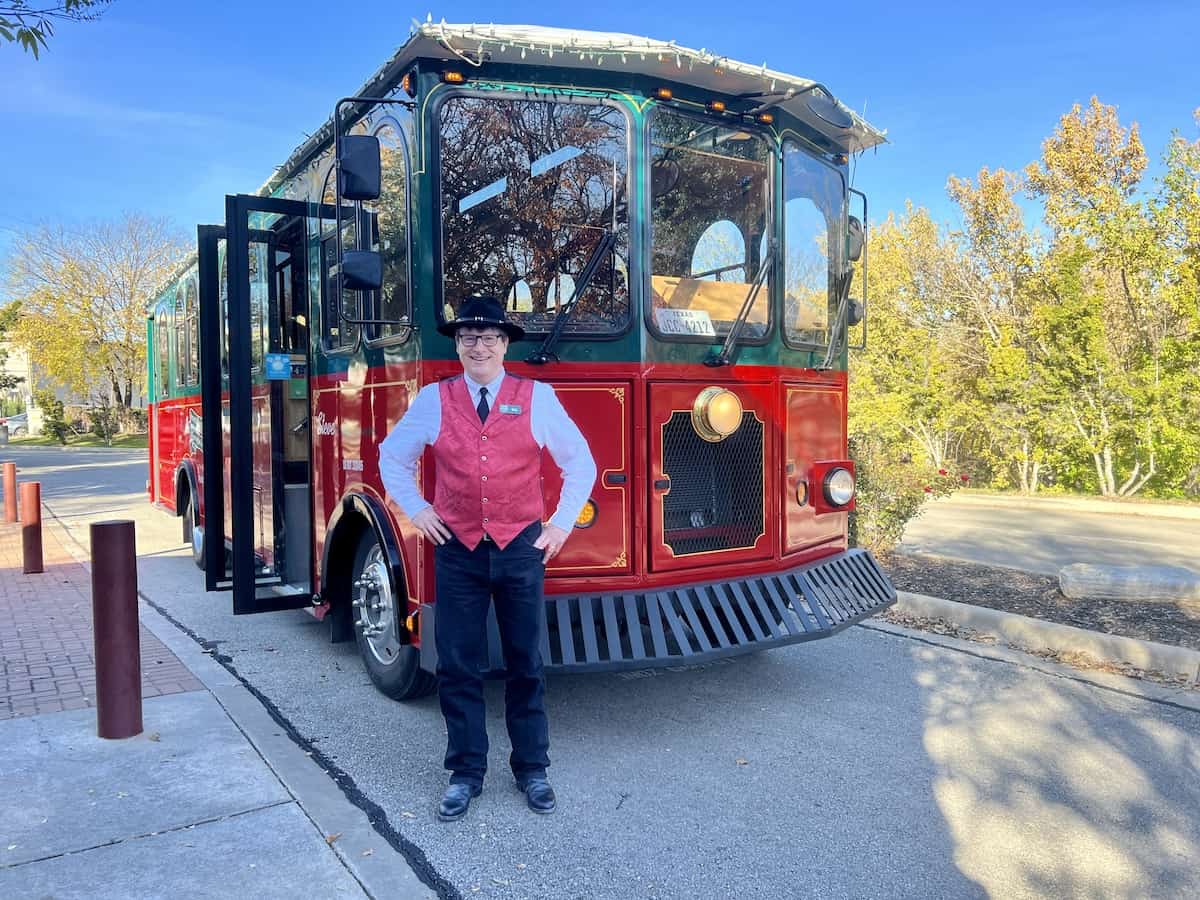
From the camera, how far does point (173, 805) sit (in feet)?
10.9

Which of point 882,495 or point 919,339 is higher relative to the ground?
point 919,339

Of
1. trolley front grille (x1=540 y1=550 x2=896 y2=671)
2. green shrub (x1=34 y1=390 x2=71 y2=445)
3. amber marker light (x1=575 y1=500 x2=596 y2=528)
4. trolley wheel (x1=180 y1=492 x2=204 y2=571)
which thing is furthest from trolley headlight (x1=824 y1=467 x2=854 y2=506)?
green shrub (x1=34 y1=390 x2=71 y2=445)

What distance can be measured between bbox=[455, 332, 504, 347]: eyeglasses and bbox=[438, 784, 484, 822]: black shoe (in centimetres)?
165

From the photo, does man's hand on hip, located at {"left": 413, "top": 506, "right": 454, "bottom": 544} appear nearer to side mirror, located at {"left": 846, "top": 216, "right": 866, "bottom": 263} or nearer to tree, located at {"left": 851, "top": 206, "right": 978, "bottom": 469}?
side mirror, located at {"left": 846, "top": 216, "right": 866, "bottom": 263}

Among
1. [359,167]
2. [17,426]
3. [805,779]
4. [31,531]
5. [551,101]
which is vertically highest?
[551,101]

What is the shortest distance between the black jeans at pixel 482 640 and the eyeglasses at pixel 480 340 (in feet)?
2.29

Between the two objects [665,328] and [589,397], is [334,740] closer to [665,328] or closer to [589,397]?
[589,397]

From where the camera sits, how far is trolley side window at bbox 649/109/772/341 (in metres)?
4.28

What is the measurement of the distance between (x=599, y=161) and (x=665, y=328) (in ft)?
2.69

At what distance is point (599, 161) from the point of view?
4.16 metres

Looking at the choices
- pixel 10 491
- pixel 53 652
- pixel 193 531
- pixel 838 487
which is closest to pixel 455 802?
pixel 838 487

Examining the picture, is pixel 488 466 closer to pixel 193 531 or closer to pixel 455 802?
pixel 455 802

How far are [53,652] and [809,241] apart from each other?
→ 16.6 feet

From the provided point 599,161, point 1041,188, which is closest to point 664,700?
point 599,161
